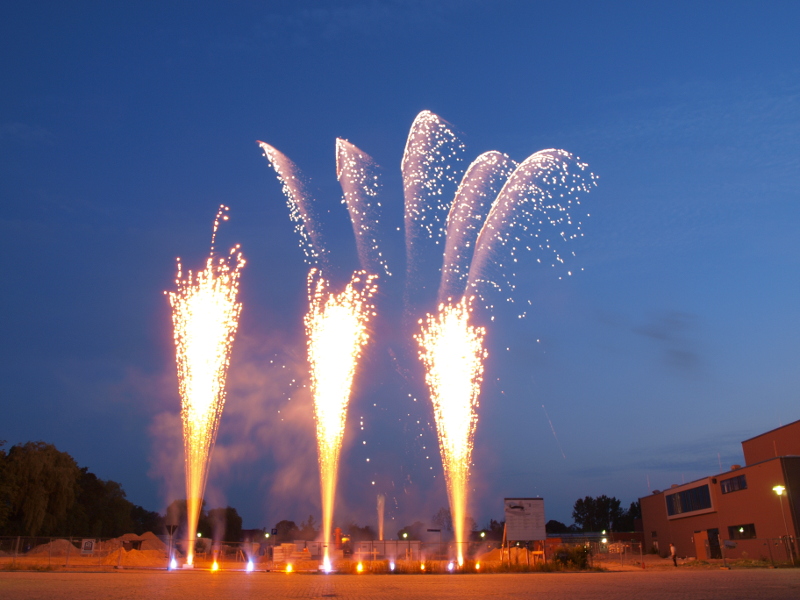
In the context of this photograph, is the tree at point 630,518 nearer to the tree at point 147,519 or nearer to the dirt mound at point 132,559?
the tree at point 147,519

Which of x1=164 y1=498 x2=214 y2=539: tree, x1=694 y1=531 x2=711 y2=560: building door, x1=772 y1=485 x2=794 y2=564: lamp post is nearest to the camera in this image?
x1=772 y1=485 x2=794 y2=564: lamp post

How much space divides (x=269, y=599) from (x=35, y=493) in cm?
5005

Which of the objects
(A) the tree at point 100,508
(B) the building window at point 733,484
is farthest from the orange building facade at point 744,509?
(A) the tree at point 100,508

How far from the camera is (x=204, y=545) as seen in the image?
58.5 m

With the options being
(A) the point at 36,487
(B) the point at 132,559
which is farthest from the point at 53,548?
(A) the point at 36,487

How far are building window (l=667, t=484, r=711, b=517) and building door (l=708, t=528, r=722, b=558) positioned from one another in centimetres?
197

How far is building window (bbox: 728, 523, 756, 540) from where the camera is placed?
44806 millimetres

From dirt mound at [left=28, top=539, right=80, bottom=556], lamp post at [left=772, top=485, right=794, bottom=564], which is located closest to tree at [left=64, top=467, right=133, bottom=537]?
dirt mound at [left=28, top=539, right=80, bottom=556]

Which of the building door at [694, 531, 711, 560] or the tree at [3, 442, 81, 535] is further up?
the tree at [3, 442, 81, 535]

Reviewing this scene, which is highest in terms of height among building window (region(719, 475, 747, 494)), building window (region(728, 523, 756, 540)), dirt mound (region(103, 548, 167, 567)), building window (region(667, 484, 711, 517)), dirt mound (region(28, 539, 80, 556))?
building window (region(719, 475, 747, 494))

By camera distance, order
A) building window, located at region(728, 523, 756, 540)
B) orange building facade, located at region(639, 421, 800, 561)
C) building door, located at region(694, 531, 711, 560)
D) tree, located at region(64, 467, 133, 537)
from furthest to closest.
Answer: tree, located at region(64, 467, 133, 537), building door, located at region(694, 531, 711, 560), building window, located at region(728, 523, 756, 540), orange building facade, located at region(639, 421, 800, 561)

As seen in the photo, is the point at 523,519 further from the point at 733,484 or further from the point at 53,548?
the point at 53,548

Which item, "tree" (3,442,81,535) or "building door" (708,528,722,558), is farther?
"tree" (3,442,81,535)

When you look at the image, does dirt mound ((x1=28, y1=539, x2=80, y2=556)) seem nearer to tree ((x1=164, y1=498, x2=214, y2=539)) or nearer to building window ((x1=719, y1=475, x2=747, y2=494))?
building window ((x1=719, y1=475, x2=747, y2=494))
